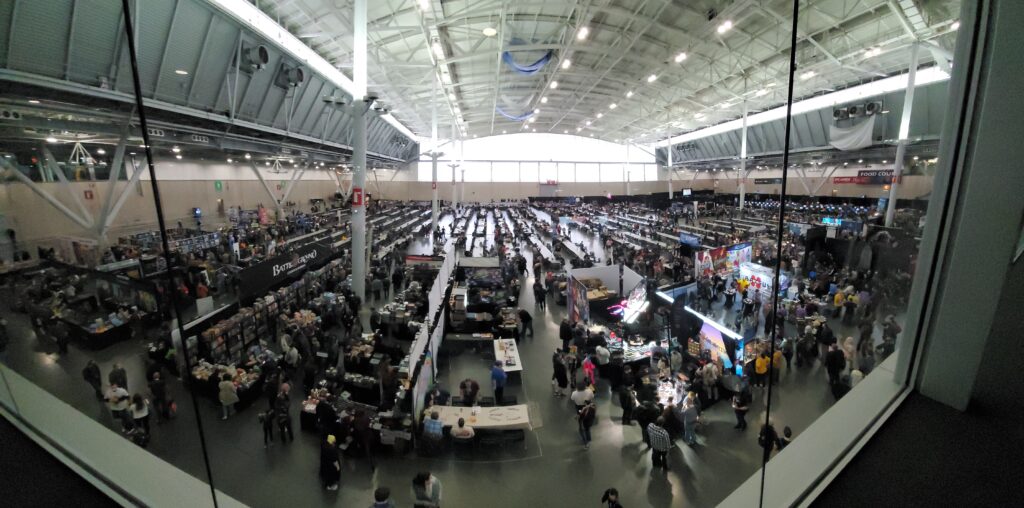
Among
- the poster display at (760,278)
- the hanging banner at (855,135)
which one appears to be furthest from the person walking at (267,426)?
the hanging banner at (855,135)

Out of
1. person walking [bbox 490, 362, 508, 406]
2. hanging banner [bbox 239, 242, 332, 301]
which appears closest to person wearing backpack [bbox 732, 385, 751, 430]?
person walking [bbox 490, 362, 508, 406]

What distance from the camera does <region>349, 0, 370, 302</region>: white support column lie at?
10461 millimetres

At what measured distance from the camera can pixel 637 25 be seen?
60.1 ft

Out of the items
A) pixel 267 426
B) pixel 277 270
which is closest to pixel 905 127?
pixel 267 426

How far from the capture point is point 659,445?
5285 mm

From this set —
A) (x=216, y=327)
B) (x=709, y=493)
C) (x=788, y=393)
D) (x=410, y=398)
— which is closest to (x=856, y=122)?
(x=788, y=393)

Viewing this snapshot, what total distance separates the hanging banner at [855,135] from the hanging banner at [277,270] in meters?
25.4

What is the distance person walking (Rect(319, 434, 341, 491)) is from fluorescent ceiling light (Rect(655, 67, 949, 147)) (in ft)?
52.4

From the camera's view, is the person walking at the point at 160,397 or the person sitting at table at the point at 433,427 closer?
the person sitting at table at the point at 433,427

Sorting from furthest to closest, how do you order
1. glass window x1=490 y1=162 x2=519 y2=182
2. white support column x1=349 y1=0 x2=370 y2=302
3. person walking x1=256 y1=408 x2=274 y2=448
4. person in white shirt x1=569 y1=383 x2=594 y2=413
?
1. glass window x1=490 y1=162 x2=519 y2=182
2. white support column x1=349 y1=0 x2=370 y2=302
3. person in white shirt x1=569 y1=383 x2=594 y2=413
4. person walking x1=256 y1=408 x2=274 y2=448

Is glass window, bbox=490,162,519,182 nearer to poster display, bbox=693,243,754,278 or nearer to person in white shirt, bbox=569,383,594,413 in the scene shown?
poster display, bbox=693,243,754,278

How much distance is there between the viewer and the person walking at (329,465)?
4.93 metres

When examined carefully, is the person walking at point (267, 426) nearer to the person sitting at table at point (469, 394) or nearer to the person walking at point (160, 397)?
the person walking at point (160, 397)

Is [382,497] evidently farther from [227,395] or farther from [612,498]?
[227,395]
